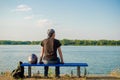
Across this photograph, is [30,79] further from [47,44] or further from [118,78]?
[118,78]

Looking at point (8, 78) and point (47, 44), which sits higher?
point (47, 44)

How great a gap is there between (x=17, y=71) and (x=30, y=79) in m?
0.64

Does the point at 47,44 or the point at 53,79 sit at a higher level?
the point at 47,44

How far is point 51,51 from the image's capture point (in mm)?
11055

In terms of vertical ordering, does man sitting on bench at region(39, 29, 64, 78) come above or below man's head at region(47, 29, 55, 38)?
below

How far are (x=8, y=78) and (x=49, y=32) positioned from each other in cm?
208

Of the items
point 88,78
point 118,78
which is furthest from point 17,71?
point 118,78

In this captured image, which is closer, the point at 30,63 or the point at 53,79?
the point at 53,79

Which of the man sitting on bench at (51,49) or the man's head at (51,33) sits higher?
the man's head at (51,33)

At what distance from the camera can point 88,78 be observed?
34.9 feet

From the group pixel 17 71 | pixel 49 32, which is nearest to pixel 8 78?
pixel 17 71

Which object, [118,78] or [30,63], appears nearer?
[118,78]

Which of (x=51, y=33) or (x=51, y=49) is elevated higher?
(x=51, y=33)

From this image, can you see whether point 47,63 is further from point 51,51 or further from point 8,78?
point 8,78
